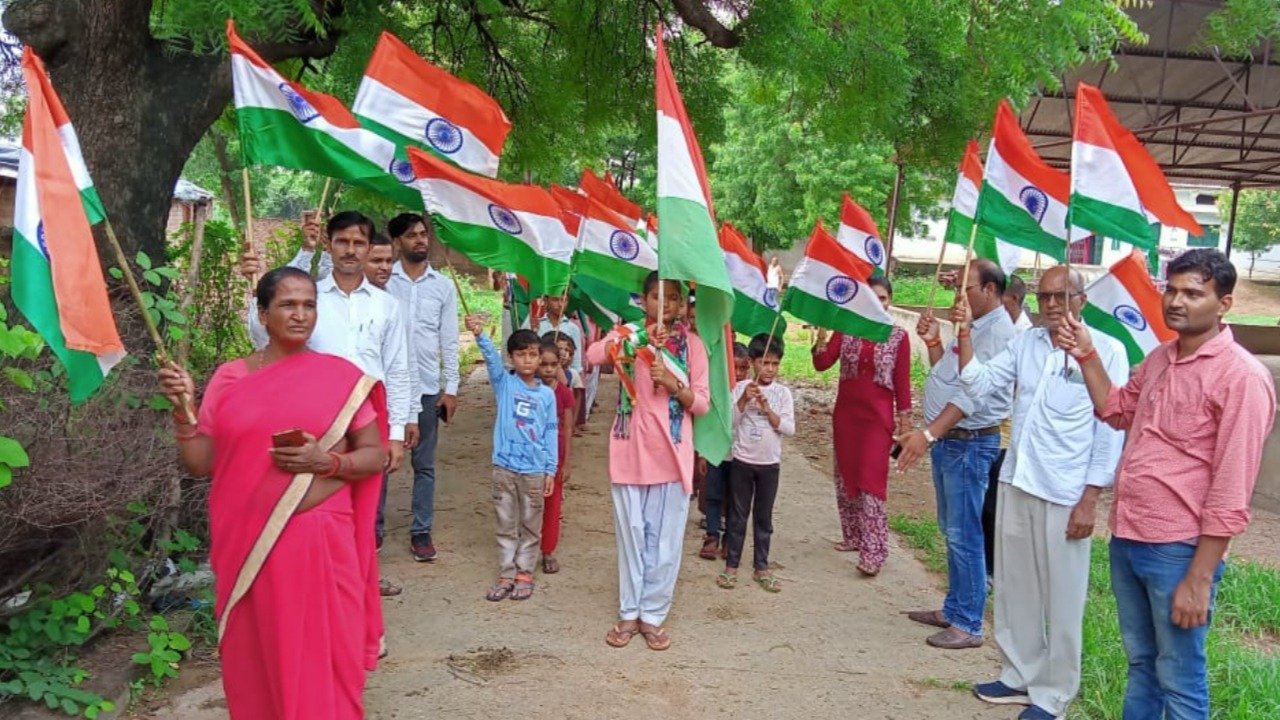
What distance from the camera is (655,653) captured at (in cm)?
473

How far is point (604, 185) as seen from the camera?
26.5 feet

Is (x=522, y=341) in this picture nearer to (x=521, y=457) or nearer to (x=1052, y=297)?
(x=521, y=457)

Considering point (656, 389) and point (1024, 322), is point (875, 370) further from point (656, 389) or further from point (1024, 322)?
point (656, 389)

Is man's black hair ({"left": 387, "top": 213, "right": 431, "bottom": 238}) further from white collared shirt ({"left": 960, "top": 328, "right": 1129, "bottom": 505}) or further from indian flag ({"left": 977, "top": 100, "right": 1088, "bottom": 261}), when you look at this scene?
white collared shirt ({"left": 960, "top": 328, "right": 1129, "bottom": 505})

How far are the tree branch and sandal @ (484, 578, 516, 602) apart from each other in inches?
171

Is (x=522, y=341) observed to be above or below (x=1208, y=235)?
below

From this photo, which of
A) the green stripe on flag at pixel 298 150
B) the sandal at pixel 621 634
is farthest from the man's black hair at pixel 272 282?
the sandal at pixel 621 634

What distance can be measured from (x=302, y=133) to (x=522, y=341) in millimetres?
1550

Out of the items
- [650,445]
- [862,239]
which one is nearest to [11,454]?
[650,445]

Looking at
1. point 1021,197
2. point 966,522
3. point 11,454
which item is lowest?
point 966,522

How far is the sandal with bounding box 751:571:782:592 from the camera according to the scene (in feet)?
18.8

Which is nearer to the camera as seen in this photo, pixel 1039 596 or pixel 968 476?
pixel 1039 596

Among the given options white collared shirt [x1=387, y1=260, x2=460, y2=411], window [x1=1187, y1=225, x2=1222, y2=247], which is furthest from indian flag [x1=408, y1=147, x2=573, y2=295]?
window [x1=1187, y1=225, x2=1222, y2=247]

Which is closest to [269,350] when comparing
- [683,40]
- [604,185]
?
[604,185]
